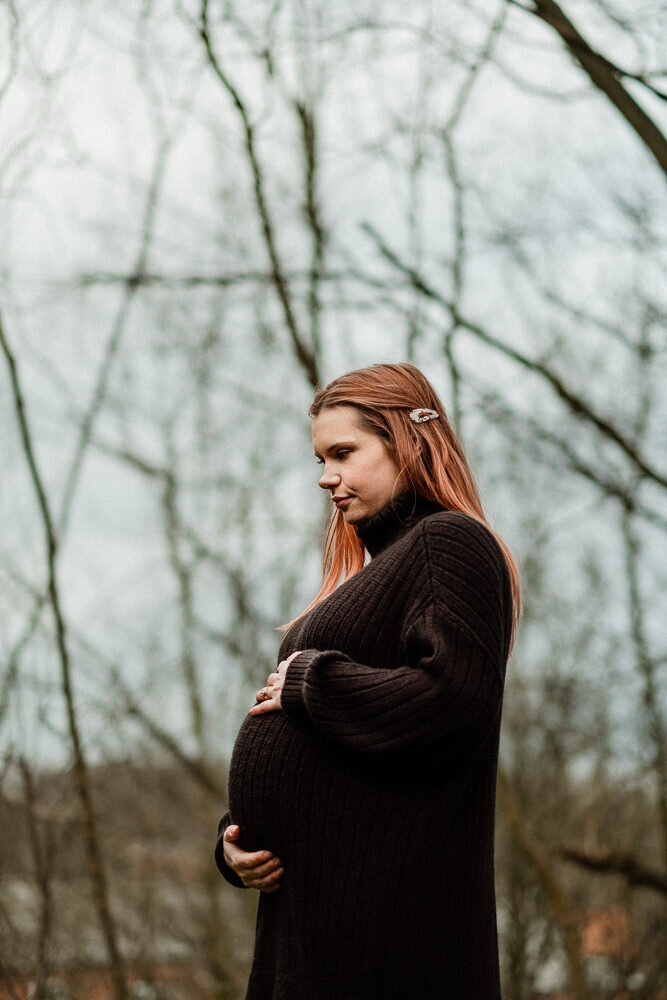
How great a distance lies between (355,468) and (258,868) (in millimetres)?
Result: 793

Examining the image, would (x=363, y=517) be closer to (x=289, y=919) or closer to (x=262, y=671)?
(x=289, y=919)

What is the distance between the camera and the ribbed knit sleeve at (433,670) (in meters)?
1.83

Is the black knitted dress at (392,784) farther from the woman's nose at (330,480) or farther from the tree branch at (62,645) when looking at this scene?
the tree branch at (62,645)

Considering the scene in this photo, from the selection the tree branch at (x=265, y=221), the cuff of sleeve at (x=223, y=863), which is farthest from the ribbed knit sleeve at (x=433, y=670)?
the tree branch at (x=265, y=221)

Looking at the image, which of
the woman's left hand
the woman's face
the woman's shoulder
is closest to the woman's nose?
the woman's face

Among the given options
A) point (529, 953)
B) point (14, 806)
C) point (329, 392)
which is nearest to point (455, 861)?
point (329, 392)

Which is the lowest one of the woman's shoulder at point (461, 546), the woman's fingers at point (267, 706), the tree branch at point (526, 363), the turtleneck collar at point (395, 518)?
the woman's fingers at point (267, 706)

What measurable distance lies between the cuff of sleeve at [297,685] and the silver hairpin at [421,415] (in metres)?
0.52

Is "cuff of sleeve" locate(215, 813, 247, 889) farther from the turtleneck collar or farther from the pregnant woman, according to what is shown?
the turtleneck collar

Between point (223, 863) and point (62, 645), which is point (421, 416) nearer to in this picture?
point (223, 863)

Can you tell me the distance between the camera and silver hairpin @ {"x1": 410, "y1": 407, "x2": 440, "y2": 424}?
2188mm

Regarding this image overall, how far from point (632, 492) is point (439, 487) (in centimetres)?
310

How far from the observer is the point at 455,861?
6.52 ft

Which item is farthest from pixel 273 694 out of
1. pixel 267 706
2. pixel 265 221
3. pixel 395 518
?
pixel 265 221
